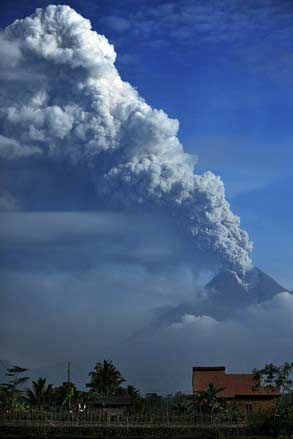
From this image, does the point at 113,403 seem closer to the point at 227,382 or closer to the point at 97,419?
the point at 227,382

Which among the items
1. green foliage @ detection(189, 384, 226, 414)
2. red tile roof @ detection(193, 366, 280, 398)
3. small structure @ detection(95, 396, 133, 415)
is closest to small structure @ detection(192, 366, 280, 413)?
red tile roof @ detection(193, 366, 280, 398)

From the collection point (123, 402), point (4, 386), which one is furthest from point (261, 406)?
point (4, 386)

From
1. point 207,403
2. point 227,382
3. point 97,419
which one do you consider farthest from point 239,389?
point 97,419

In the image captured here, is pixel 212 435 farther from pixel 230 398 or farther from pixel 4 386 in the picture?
pixel 4 386

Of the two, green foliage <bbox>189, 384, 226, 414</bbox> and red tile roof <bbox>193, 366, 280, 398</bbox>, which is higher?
red tile roof <bbox>193, 366, 280, 398</bbox>

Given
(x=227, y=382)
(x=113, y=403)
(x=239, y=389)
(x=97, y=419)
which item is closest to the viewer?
(x=97, y=419)

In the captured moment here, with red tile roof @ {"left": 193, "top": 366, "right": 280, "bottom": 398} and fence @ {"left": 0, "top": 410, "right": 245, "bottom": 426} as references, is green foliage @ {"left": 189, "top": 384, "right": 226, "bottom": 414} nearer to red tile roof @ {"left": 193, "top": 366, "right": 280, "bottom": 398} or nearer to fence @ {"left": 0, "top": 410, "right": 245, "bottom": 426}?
fence @ {"left": 0, "top": 410, "right": 245, "bottom": 426}
